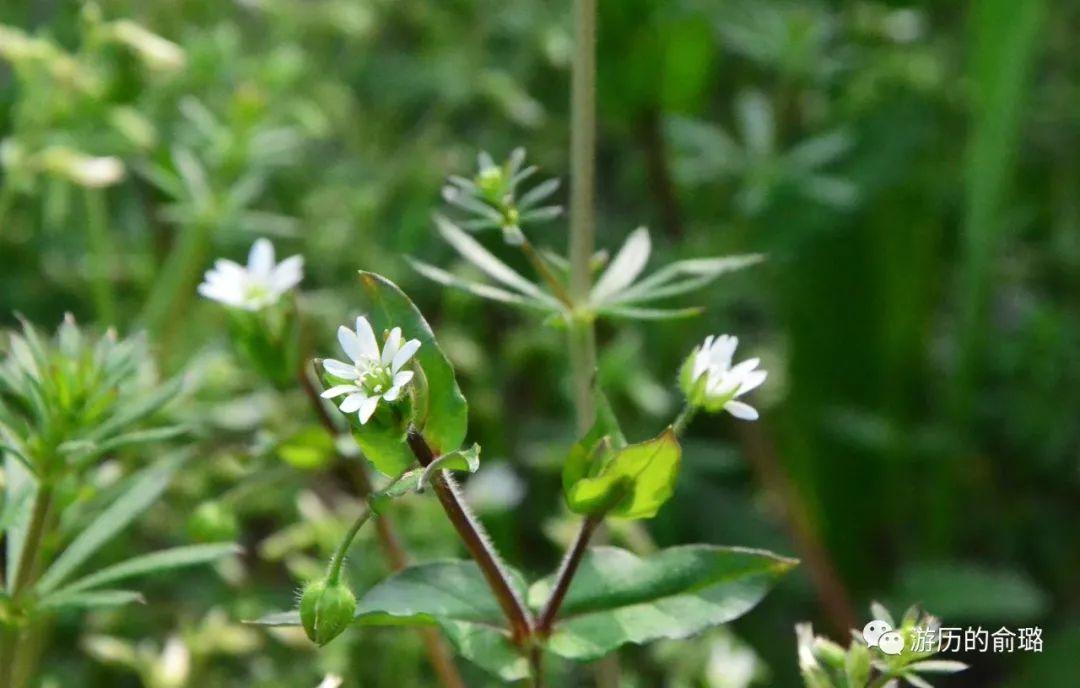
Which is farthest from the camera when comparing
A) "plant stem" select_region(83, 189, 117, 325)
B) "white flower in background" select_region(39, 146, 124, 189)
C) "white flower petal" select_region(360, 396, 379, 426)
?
"plant stem" select_region(83, 189, 117, 325)

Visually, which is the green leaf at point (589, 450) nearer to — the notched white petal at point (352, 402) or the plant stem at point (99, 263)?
the notched white petal at point (352, 402)

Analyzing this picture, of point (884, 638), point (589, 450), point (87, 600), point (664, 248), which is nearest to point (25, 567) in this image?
point (87, 600)

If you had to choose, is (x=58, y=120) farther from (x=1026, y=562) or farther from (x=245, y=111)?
(x=1026, y=562)

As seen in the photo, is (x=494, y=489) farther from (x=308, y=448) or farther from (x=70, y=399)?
(x=70, y=399)

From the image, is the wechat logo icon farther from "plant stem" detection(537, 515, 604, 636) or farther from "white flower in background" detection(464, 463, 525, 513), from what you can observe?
"white flower in background" detection(464, 463, 525, 513)

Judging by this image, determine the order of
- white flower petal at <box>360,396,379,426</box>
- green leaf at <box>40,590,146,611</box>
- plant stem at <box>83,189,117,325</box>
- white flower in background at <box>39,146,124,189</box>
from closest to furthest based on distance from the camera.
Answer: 1. white flower petal at <box>360,396,379,426</box>
2. green leaf at <box>40,590,146,611</box>
3. white flower in background at <box>39,146,124,189</box>
4. plant stem at <box>83,189,117,325</box>

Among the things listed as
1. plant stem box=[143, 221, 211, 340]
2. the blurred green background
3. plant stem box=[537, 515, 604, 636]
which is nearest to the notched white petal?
plant stem box=[537, 515, 604, 636]

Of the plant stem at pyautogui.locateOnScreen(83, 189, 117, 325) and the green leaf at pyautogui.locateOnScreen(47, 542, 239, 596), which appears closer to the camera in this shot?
the green leaf at pyautogui.locateOnScreen(47, 542, 239, 596)
